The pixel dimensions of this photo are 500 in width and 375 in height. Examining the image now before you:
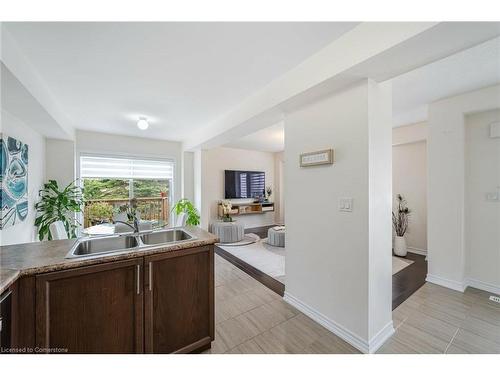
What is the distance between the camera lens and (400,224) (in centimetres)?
384

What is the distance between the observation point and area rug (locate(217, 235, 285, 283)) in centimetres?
315

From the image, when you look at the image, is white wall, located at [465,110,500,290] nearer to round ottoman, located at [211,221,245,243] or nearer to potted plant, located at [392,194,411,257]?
potted plant, located at [392,194,411,257]

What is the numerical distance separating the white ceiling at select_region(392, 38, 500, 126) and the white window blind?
4.69m

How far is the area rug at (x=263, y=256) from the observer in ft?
10.3

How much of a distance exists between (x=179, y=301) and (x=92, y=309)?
0.51m

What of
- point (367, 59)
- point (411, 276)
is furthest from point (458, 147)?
point (367, 59)

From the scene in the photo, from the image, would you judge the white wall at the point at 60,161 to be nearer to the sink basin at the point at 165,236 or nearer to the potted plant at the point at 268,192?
the sink basin at the point at 165,236

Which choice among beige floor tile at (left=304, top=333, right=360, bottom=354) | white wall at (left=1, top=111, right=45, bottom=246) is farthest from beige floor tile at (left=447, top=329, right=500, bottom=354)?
white wall at (left=1, top=111, right=45, bottom=246)

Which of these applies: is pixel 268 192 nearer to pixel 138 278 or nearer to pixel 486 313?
pixel 486 313

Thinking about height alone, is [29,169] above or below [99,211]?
above

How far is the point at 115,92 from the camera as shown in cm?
244

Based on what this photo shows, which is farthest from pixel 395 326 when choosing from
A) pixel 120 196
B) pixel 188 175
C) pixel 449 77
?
pixel 120 196
